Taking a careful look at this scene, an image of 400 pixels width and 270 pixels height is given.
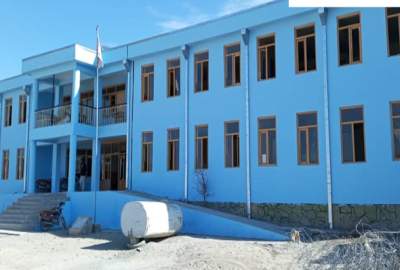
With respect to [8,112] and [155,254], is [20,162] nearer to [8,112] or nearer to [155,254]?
[8,112]

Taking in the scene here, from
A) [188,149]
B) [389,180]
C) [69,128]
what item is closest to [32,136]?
[69,128]

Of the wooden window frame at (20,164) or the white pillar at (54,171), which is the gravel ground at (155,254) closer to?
the white pillar at (54,171)

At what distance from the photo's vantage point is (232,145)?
17719 mm

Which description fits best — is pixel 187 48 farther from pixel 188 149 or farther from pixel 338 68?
pixel 338 68

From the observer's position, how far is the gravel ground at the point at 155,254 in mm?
10906

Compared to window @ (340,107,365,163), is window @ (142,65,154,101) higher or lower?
higher

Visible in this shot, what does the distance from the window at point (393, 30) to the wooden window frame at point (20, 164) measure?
19.7 meters

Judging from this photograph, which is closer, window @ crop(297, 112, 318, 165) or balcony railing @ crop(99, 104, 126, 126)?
window @ crop(297, 112, 318, 165)

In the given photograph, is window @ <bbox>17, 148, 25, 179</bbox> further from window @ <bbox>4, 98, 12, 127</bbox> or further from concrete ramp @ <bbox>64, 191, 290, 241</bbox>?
concrete ramp @ <bbox>64, 191, 290, 241</bbox>

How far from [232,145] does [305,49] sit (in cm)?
435

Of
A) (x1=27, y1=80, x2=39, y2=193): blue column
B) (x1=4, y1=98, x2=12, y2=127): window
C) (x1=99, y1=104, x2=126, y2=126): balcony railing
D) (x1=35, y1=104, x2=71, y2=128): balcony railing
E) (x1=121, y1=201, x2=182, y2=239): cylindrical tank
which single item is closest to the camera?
(x1=121, y1=201, x2=182, y2=239): cylindrical tank

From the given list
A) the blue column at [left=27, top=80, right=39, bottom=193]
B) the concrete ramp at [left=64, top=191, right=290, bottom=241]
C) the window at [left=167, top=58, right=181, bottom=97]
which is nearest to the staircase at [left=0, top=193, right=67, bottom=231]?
the concrete ramp at [left=64, top=191, right=290, bottom=241]

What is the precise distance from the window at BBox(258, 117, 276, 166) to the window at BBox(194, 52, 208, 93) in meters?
3.12

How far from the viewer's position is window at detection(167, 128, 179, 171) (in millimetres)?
19344
